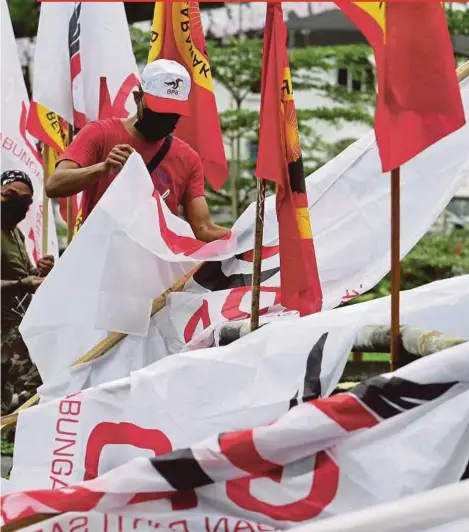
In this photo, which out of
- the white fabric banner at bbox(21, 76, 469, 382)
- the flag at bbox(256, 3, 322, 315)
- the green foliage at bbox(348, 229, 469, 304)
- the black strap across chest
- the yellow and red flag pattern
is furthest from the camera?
the green foliage at bbox(348, 229, 469, 304)

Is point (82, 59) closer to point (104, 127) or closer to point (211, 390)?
point (104, 127)

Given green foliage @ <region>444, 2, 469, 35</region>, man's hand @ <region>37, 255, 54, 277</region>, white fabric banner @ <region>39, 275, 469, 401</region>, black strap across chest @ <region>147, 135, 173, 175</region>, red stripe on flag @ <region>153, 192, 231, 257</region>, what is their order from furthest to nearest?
green foliage @ <region>444, 2, 469, 35</region> → man's hand @ <region>37, 255, 54, 277</region> → black strap across chest @ <region>147, 135, 173, 175</region> → red stripe on flag @ <region>153, 192, 231, 257</region> → white fabric banner @ <region>39, 275, 469, 401</region>

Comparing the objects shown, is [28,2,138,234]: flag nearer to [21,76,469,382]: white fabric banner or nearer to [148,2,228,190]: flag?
[148,2,228,190]: flag

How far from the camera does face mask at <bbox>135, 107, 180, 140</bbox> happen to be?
461cm

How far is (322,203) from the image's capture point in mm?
4539

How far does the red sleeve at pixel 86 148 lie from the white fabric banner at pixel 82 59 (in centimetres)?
171

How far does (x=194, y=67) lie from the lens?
17.6 feet

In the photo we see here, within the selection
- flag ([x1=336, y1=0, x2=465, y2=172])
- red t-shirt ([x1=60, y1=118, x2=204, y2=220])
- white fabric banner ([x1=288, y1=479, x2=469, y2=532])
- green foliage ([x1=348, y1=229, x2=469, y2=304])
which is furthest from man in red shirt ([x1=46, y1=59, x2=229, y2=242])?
green foliage ([x1=348, y1=229, x2=469, y2=304])

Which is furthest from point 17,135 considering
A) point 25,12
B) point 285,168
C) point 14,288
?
point 25,12

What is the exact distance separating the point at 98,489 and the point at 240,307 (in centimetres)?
157

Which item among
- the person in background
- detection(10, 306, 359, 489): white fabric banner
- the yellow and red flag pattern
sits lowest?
the person in background

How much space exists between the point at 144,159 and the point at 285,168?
115cm

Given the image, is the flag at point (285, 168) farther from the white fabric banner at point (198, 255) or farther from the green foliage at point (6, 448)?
the green foliage at point (6, 448)

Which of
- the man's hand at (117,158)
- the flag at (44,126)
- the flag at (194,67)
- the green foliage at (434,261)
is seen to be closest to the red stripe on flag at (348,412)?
the man's hand at (117,158)
